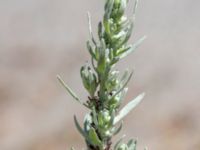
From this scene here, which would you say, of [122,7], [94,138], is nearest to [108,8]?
[122,7]

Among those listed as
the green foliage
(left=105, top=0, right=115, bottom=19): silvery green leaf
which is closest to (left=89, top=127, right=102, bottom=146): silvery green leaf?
the green foliage

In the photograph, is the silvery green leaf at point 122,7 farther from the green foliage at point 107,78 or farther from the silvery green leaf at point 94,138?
the silvery green leaf at point 94,138

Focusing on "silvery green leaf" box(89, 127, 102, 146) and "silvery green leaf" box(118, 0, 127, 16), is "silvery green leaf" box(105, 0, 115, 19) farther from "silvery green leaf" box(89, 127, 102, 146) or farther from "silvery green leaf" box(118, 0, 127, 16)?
"silvery green leaf" box(89, 127, 102, 146)

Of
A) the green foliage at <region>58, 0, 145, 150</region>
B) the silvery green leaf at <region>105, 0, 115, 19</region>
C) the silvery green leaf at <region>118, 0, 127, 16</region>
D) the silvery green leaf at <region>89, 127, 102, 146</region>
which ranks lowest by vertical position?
the silvery green leaf at <region>89, 127, 102, 146</region>

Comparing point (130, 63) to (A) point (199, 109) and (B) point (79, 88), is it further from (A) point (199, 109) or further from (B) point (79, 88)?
(A) point (199, 109)

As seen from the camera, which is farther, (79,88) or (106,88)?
(79,88)

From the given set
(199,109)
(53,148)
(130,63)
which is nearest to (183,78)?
(199,109)

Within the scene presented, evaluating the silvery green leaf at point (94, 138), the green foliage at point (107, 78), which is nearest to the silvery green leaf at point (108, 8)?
the green foliage at point (107, 78)

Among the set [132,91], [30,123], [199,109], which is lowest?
[199,109]
